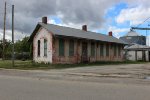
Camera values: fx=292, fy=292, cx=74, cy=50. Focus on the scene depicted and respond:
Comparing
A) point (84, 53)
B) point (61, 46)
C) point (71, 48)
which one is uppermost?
point (61, 46)

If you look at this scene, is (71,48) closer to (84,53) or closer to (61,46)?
(61,46)

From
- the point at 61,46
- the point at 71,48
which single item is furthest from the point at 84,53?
the point at 61,46

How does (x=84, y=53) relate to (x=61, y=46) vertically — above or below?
below

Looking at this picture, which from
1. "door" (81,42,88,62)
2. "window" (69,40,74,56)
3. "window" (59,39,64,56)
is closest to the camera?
"window" (59,39,64,56)

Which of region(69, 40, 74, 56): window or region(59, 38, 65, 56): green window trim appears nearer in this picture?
region(59, 38, 65, 56): green window trim

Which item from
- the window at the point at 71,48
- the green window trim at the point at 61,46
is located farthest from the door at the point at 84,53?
the green window trim at the point at 61,46

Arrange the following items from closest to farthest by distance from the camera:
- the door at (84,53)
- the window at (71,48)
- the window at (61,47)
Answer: the window at (61,47) → the window at (71,48) → the door at (84,53)

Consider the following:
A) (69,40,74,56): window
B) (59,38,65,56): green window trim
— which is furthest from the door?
(59,38,65,56): green window trim

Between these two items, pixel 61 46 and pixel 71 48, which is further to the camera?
pixel 71 48

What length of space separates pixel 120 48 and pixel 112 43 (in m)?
3.57

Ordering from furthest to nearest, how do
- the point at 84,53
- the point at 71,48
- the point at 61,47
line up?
the point at 84,53
the point at 71,48
the point at 61,47

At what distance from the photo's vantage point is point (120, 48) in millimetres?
45375

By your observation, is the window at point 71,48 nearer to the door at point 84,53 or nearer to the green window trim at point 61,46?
the green window trim at point 61,46

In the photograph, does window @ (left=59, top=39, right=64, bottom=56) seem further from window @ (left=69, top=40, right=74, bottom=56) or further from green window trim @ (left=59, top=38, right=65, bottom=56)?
window @ (left=69, top=40, right=74, bottom=56)
